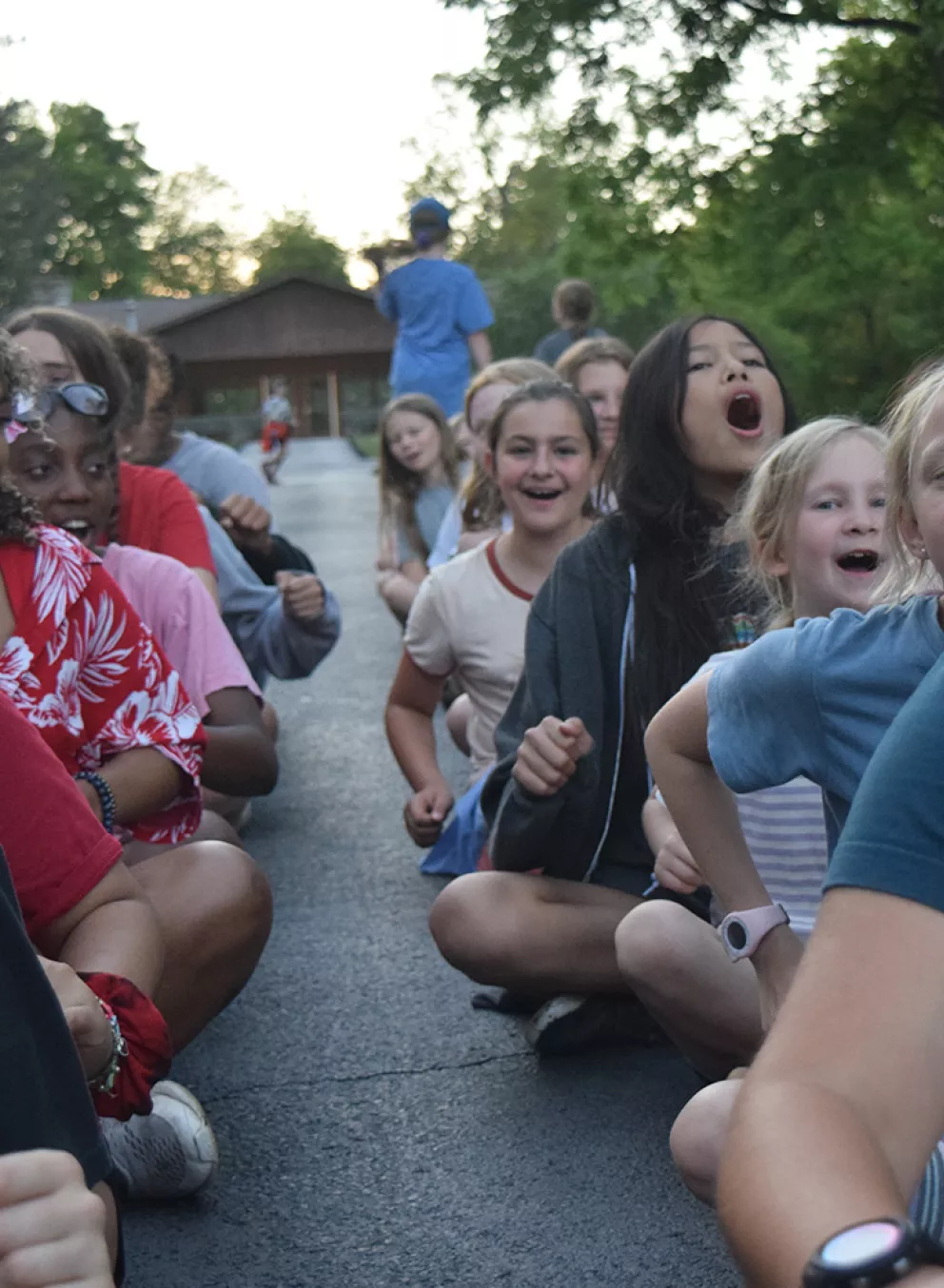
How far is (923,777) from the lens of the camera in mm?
1285

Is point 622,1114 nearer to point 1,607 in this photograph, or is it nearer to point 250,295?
point 1,607

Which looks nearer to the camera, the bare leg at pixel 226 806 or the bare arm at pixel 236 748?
the bare arm at pixel 236 748

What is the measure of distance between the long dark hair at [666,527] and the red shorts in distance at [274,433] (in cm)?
3459

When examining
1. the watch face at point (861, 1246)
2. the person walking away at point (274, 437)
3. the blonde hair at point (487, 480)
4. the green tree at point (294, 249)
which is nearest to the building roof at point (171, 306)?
the person walking away at point (274, 437)

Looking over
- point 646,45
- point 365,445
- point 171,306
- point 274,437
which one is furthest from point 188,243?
point 646,45

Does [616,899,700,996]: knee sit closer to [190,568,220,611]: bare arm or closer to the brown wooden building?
[190,568,220,611]: bare arm

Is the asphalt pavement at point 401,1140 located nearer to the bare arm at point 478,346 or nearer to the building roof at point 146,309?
the bare arm at point 478,346

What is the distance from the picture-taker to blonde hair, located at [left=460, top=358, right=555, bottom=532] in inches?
258

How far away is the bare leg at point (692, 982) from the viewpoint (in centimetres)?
311

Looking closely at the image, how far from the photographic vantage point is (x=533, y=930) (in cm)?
380

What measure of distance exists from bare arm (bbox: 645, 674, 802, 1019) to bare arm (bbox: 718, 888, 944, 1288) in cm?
120

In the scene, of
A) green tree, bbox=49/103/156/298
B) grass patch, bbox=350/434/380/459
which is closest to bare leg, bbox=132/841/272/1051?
grass patch, bbox=350/434/380/459

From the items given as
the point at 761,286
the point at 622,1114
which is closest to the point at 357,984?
the point at 622,1114

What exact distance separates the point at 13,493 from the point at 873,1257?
250 cm
